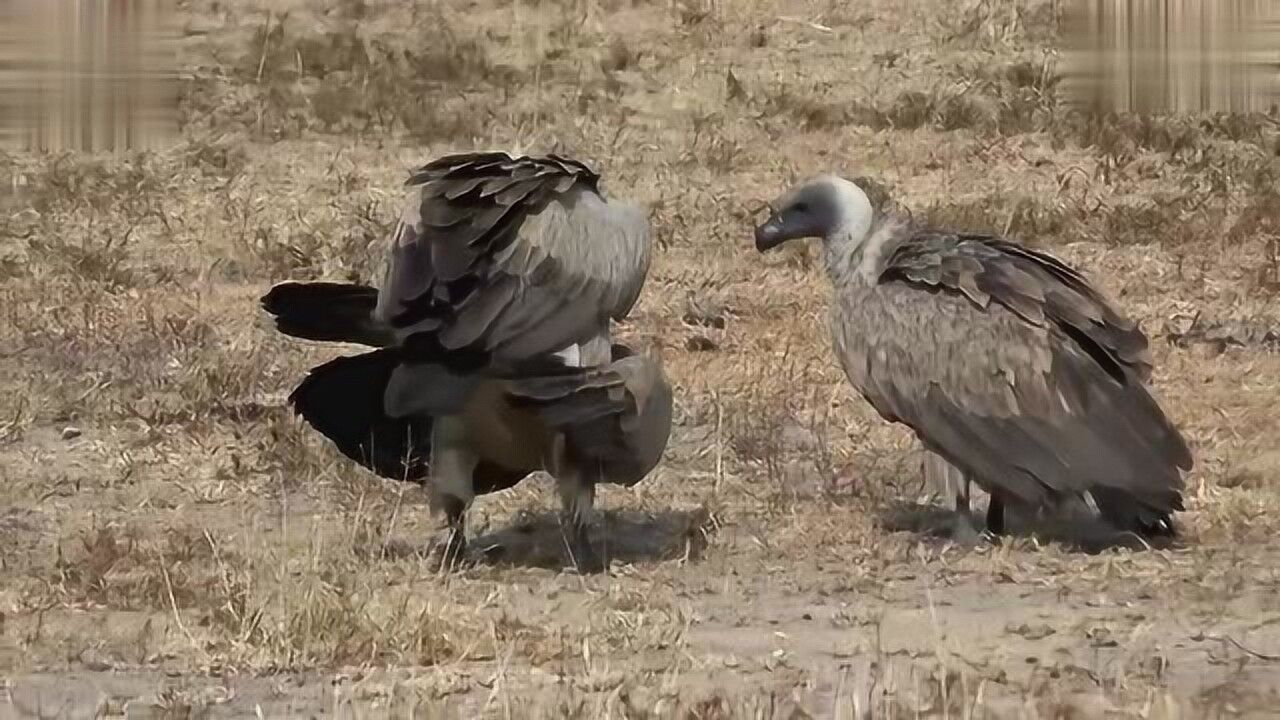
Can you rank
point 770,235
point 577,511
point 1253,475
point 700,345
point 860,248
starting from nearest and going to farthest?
point 577,511
point 860,248
point 1253,475
point 770,235
point 700,345

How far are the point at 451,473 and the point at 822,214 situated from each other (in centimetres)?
201

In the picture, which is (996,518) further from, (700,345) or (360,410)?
(700,345)

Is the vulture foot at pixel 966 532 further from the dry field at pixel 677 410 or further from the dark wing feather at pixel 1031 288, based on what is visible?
the dark wing feather at pixel 1031 288

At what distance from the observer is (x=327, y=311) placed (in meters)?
6.64

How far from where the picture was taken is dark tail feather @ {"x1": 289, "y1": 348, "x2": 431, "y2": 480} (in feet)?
22.2

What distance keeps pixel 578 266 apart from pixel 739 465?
1.81m

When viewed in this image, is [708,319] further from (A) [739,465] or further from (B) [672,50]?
(B) [672,50]

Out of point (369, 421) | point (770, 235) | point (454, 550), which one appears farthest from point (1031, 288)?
point (369, 421)

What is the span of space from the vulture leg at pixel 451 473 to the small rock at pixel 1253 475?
9.06 feet

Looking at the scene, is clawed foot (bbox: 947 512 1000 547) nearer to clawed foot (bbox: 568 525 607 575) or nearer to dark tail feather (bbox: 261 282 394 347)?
clawed foot (bbox: 568 525 607 575)

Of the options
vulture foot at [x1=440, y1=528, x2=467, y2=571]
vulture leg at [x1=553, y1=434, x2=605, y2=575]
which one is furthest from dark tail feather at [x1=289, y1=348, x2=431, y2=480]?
vulture leg at [x1=553, y1=434, x2=605, y2=575]

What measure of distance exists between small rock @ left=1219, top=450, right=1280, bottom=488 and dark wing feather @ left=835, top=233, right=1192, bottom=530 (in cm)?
98

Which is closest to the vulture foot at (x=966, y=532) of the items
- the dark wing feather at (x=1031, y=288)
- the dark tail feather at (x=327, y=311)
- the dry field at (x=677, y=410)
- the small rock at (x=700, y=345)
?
the dry field at (x=677, y=410)

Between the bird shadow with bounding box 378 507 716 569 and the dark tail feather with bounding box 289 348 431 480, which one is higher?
the dark tail feather with bounding box 289 348 431 480
